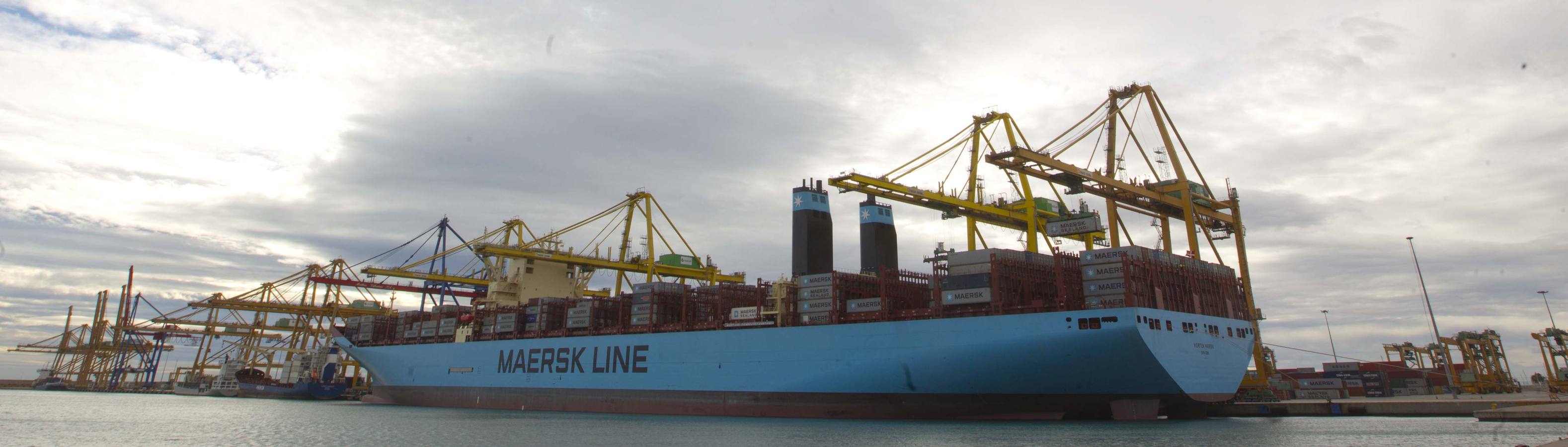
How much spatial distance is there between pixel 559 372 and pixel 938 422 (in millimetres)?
20419

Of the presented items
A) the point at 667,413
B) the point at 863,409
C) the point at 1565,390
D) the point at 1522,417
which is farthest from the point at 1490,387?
the point at 667,413

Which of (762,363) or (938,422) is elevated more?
(762,363)

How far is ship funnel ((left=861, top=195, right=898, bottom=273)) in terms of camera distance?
3947 cm

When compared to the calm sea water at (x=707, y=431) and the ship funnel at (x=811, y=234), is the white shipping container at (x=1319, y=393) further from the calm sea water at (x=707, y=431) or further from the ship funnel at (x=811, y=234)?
the ship funnel at (x=811, y=234)

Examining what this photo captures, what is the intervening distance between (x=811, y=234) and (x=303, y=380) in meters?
47.4

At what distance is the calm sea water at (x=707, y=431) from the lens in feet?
72.7

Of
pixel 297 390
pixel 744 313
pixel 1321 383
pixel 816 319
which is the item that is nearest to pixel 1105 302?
pixel 816 319

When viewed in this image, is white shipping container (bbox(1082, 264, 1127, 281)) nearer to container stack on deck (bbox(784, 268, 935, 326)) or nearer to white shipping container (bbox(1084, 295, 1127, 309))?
white shipping container (bbox(1084, 295, 1127, 309))

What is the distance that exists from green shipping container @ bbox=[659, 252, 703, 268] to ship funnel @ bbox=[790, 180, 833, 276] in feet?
40.0

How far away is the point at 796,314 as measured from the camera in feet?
106

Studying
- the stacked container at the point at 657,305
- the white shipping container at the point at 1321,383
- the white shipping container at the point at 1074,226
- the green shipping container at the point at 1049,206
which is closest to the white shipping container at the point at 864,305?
the stacked container at the point at 657,305

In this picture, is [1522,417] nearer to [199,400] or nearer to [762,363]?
[762,363]

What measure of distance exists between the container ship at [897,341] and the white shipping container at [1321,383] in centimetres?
1957

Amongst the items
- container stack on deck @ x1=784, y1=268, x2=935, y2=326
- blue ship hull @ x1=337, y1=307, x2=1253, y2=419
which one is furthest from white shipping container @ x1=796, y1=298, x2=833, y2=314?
blue ship hull @ x1=337, y1=307, x2=1253, y2=419
